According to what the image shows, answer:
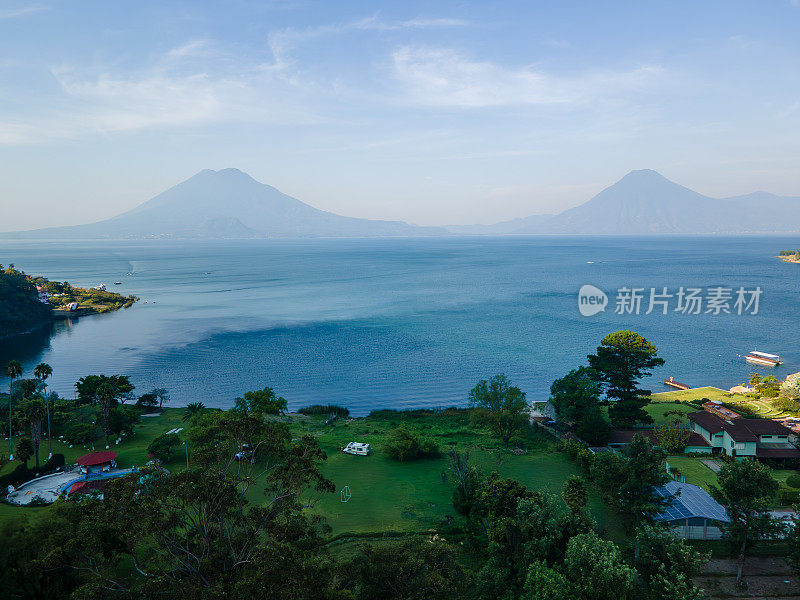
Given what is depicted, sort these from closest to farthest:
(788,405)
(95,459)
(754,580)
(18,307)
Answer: (754,580) → (95,459) → (788,405) → (18,307)

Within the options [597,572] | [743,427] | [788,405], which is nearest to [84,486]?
[597,572]

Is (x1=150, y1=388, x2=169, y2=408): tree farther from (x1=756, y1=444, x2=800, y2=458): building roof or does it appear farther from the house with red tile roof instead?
(x1=756, y1=444, x2=800, y2=458): building roof

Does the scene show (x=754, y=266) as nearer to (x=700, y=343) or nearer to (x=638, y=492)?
(x=700, y=343)

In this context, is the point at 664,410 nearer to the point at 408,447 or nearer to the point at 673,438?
the point at 673,438

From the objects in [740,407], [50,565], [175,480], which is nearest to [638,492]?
[175,480]

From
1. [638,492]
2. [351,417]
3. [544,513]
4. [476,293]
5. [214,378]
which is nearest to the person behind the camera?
[544,513]
